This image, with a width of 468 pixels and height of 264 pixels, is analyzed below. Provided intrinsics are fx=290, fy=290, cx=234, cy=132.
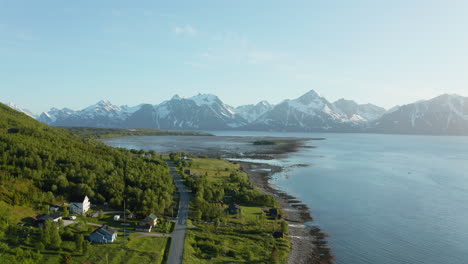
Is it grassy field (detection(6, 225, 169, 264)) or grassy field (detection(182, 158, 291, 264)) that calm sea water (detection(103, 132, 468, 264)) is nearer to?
grassy field (detection(182, 158, 291, 264))

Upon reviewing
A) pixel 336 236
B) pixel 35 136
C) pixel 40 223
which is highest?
pixel 35 136

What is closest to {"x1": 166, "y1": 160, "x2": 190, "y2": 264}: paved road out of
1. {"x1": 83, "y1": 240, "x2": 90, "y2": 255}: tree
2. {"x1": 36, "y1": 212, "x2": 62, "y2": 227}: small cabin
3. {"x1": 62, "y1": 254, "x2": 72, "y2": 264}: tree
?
{"x1": 83, "y1": 240, "x2": 90, "y2": 255}: tree

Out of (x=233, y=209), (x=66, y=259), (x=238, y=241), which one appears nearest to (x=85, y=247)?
(x=66, y=259)

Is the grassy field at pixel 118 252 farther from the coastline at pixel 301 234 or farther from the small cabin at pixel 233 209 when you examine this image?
the coastline at pixel 301 234

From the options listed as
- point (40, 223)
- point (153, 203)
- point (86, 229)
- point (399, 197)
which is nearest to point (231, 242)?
point (153, 203)

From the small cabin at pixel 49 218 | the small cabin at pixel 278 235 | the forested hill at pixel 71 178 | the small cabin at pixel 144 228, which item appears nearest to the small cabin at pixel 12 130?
the forested hill at pixel 71 178

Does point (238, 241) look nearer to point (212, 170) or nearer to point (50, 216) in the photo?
point (50, 216)

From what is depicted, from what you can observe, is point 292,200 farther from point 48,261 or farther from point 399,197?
point 48,261
